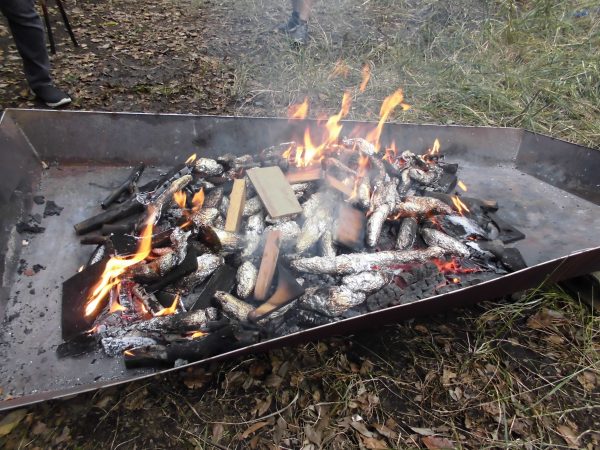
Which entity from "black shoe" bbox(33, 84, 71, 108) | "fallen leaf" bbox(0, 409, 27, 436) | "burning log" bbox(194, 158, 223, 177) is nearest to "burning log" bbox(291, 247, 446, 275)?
"burning log" bbox(194, 158, 223, 177)

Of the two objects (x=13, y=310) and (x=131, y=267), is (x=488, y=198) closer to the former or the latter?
(x=131, y=267)

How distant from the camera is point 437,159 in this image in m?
3.33

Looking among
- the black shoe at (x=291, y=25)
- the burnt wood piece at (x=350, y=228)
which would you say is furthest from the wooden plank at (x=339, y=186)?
the black shoe at (x=291, y=25)

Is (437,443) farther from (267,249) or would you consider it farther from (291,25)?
(291,25)

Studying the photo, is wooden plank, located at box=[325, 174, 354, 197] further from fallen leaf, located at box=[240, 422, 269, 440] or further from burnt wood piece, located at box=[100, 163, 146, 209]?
fallen leaf, located at box=[240, 422, 269, 440]

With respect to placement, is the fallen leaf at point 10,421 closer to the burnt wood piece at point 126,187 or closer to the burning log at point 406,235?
the burnt wood piece at point 126,187

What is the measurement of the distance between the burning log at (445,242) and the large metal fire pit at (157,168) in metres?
0.33

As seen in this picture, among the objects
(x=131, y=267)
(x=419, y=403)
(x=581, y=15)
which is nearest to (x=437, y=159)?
(x=419, y=403)

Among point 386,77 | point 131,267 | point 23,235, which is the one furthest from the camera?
point 386,77

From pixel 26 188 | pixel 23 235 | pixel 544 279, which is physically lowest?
pixel 544 279

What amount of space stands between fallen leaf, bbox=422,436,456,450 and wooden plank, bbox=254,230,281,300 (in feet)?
3.73

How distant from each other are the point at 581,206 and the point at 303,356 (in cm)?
247

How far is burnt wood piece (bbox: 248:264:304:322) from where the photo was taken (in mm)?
2129

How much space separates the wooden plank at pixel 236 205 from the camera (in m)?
2.57
